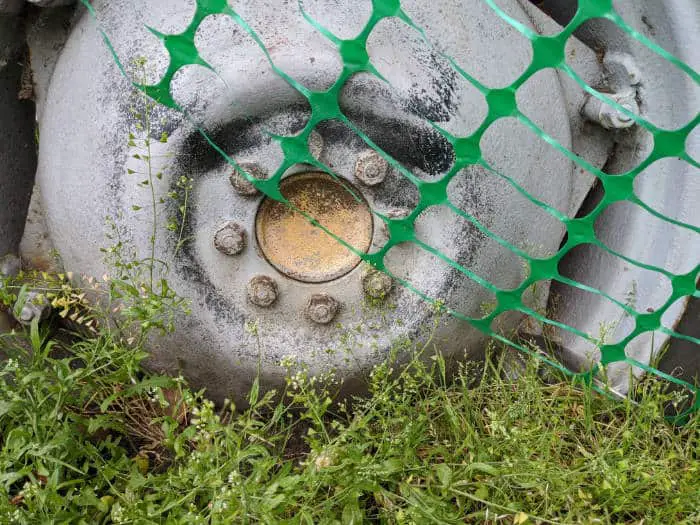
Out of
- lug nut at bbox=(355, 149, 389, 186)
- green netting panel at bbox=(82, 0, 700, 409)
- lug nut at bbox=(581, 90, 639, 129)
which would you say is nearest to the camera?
green netting panel at bbox=(82, 0, 700, 409)

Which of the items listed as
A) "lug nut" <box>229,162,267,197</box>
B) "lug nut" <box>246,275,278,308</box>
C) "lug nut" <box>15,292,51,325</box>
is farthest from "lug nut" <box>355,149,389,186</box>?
"lug nut" <box>15,292,51,325</box>

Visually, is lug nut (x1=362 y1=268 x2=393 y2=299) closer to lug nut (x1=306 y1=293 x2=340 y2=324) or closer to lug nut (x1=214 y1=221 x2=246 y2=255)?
lug nut (x1=306 y1=293 x2=340 y2=324)

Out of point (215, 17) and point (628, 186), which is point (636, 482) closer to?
point (628, 186)

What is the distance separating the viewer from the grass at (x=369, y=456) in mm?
1494

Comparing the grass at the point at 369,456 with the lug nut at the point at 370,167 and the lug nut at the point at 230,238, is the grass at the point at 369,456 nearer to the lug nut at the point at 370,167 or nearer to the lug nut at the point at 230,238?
the lug nut at the point at 230,238

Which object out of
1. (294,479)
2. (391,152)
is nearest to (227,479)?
(294,479)

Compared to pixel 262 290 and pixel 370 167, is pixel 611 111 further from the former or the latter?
pixel 262 290

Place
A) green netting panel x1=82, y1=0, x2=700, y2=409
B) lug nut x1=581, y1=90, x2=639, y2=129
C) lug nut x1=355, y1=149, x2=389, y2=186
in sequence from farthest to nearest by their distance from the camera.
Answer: lug nut x1=581, y1=90, x2=639, y2=129, lug nut x1=355, y1=149, x2=389, y2=186, green netting panel x1=82, y1=0, x2=700, y2=409

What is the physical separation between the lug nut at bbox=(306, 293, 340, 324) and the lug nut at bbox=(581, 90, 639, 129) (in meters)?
0.74

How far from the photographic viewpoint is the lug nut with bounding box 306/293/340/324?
169 centimetres

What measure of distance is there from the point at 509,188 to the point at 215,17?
2.34 feet

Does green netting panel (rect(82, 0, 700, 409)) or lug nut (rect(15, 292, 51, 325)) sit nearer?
green netting panel (rect(82, 0, 700, 409))

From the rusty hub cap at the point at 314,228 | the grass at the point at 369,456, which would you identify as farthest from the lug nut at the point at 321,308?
the grass at the point at 369,456

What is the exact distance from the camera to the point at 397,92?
1.58 metres
